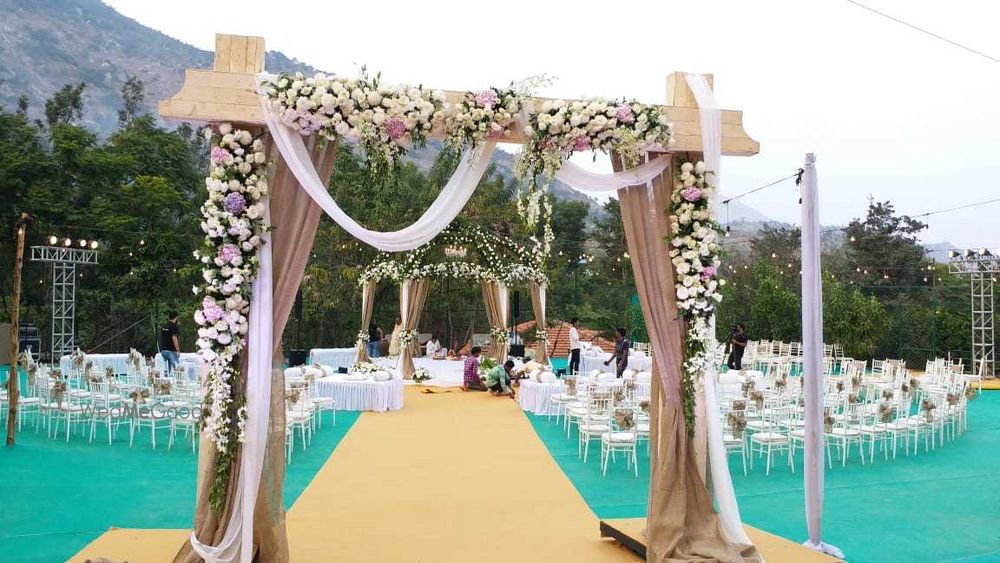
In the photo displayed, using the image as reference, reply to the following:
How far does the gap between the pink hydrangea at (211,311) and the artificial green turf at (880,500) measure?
12.5 ft

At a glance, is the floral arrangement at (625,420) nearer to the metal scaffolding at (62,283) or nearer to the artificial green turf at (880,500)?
the artificial green turf at (880,500)

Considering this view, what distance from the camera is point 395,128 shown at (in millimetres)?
4484

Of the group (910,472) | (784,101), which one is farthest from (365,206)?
(784,101)

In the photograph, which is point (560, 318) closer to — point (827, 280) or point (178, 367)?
point (827, 280)

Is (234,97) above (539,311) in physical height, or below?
above

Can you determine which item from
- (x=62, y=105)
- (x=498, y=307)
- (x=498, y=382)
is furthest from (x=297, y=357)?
(x=62, y=105)

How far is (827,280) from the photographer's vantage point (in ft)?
72.4

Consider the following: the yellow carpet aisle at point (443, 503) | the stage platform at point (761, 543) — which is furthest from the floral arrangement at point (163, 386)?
the stage platform at point (761, 543)

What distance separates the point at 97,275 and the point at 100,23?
254 ft

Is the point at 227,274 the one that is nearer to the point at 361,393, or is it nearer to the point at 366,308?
the point at 361,393

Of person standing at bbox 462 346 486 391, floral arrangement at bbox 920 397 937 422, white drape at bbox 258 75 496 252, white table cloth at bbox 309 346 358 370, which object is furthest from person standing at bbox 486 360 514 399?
white drape at bbox 258 75 496 252

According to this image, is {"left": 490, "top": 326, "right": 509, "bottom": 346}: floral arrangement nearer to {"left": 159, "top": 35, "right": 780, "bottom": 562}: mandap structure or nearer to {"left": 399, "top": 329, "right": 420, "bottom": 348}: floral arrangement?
{"left": 399, "top": 329, "right": 420, "bottom": 348}: floral arrangement

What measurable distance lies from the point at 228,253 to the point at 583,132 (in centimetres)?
245

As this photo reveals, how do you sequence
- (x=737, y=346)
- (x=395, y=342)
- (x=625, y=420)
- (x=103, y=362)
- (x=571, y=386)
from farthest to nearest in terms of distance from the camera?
(x=395, y=342)
(x=737, y=346)
(x=103, y=362)
(x=571, y=386)
(x=625, y=420)
